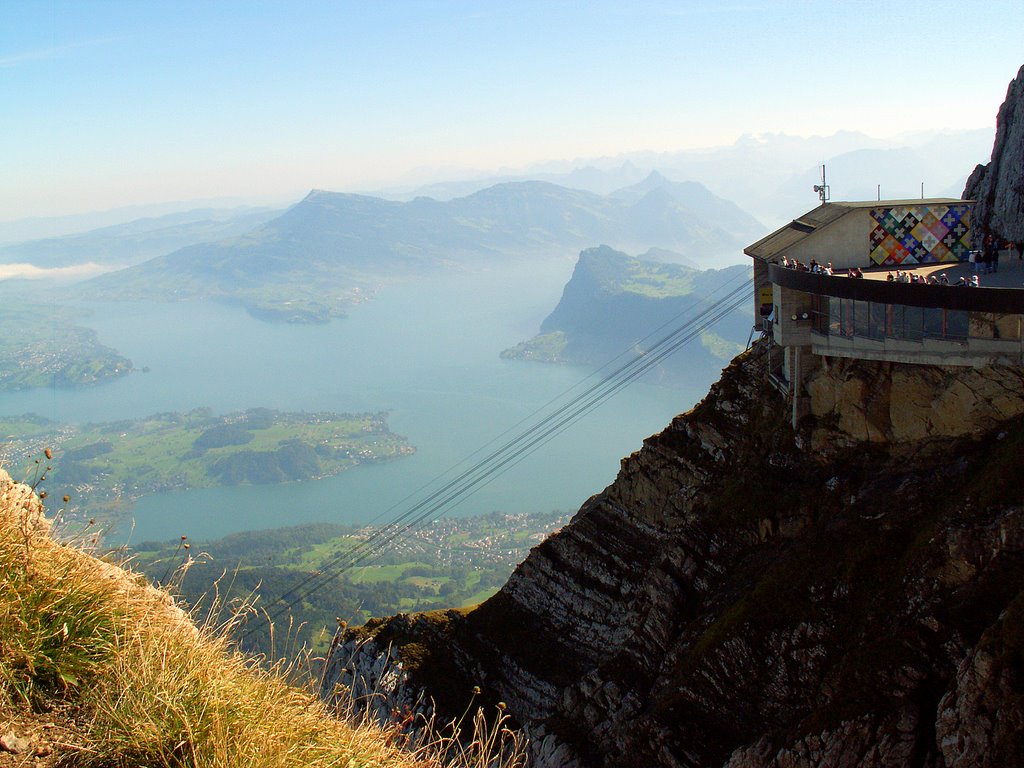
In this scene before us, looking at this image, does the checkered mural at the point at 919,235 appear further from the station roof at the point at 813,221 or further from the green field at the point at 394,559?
the green field at the point at 394,559

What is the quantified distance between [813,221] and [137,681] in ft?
65.1

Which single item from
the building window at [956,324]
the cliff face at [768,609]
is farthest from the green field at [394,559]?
the building window at [956,324]

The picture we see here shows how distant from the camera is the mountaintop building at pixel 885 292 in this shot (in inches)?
626

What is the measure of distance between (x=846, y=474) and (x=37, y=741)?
52.4 feet

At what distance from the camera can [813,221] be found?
21.4 m

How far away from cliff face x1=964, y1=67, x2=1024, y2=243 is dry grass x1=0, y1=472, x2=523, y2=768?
19622 mm

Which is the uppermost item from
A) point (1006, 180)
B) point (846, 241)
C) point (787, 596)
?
point (1006, 180)

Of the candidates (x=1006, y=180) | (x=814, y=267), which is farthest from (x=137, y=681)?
(x=1006, y=180)

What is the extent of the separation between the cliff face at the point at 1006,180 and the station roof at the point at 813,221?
2.66ft

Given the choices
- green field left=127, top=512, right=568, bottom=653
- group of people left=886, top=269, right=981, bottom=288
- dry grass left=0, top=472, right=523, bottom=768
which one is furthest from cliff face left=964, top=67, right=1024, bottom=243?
green field left=127, top=512, right=568, bottom=653

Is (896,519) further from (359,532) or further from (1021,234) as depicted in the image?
(359,532)

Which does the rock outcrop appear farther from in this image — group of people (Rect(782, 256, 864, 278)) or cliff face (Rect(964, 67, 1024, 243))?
cliff face (Rect(964, 67, 1024, 243))

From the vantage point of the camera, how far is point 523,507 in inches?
7776

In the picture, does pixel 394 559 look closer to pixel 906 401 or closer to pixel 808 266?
pixel 808 266
